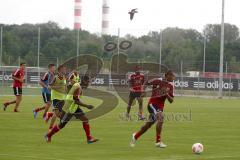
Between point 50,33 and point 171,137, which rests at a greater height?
point 50,33

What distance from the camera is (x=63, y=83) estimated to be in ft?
70.9

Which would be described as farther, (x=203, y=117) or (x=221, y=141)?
(x=203, y=117)

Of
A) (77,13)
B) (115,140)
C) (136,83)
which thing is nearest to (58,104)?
(115,140)

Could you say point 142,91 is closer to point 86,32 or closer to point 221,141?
point 221,141

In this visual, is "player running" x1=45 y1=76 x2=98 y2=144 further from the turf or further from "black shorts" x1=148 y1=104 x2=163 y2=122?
"black shorts" x1=148 y1=104 x2=163 y2=122

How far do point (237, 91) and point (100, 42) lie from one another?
68.8 feet

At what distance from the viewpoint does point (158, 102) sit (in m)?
17.2

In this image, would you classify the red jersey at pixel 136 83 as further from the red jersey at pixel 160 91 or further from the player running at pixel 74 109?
the red jersey at pixel 160 91

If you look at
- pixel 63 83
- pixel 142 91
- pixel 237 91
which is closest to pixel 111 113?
pixel 142 91

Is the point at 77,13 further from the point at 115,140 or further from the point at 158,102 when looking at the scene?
the point at 158,102

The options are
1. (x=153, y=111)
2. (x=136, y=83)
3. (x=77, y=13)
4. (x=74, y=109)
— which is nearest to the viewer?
(x=153, y=111)

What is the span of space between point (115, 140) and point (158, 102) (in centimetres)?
220

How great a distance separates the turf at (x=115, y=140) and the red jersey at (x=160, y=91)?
120 centimetres

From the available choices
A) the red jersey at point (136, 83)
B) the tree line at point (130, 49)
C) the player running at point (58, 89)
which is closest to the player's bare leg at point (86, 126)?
the player running at point (58, 89)
